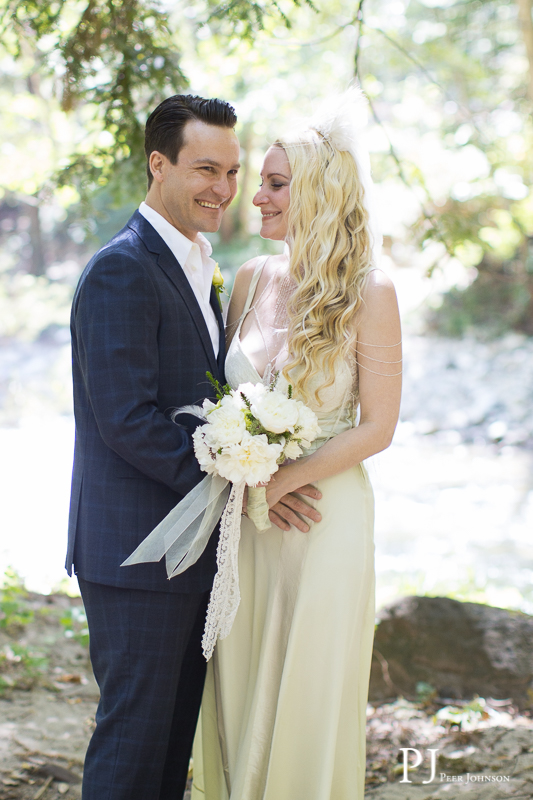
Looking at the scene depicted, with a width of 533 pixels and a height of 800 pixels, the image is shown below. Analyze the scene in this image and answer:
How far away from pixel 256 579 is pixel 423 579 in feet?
13.4

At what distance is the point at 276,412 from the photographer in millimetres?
2168

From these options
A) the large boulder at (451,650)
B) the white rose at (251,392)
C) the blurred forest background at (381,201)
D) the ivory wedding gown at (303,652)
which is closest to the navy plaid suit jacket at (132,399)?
the white rose at (251,392)

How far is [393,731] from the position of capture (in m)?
3.66

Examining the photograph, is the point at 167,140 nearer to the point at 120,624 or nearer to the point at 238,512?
the point at 238,512

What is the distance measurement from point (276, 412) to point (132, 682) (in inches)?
39.8

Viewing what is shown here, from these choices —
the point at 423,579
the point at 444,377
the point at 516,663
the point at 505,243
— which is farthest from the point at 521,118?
the point at 516,663

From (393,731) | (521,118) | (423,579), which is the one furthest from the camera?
(521,118)

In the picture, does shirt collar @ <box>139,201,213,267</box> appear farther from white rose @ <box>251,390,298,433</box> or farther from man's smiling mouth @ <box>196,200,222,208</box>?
white rose @ <box>251,390,298,433</box>

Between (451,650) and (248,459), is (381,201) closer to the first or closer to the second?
(451,650)

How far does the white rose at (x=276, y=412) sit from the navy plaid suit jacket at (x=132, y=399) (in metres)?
0.28

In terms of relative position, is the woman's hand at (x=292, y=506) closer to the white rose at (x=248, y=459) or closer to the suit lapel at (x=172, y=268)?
the white rose at (x=248, y=459)

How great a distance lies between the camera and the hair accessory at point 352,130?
2.68 metres

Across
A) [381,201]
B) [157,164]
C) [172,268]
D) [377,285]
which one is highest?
[381,201]

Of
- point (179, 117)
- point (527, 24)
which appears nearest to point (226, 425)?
point (179, 117)
